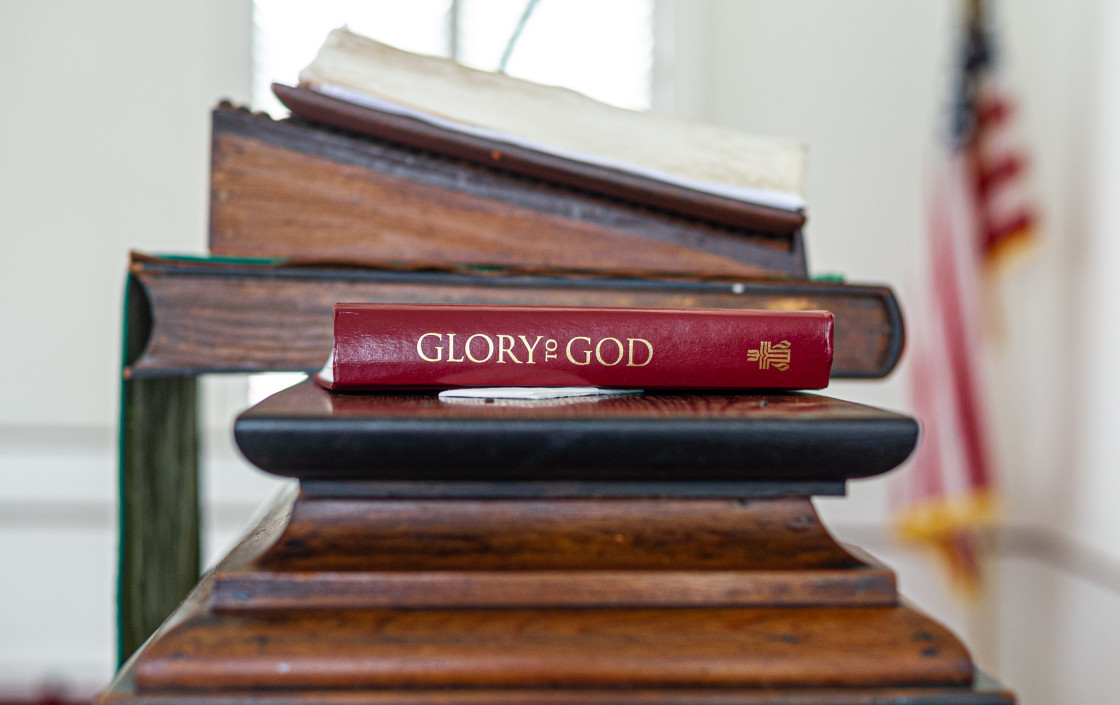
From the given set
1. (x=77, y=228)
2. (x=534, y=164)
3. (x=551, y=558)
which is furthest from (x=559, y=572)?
(x=77, y=228)

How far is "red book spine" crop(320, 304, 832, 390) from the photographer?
0.24 m

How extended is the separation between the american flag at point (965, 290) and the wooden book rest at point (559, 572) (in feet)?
3.63

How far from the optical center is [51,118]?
1.34 metres

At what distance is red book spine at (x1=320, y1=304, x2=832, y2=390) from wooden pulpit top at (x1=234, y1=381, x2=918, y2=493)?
0.02 metres

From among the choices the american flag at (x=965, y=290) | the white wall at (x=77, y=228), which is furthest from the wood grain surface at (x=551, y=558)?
the white wall at (x=77, y=228)

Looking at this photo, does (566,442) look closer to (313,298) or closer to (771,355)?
(771,355)

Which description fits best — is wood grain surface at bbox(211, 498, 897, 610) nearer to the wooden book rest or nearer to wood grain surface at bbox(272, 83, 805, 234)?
the wooden book rest

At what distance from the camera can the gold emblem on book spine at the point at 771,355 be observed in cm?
26

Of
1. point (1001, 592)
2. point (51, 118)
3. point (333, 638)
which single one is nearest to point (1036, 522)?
point (1001, 592)

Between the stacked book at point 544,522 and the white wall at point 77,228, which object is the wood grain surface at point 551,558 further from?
the white wall at point 77,228

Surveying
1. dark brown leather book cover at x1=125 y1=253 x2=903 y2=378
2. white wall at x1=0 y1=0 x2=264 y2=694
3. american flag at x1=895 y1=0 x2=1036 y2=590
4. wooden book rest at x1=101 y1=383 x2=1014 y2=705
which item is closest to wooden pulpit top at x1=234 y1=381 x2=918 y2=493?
wooden book rest at x1=101 y1=383 x2=1014 y2=705

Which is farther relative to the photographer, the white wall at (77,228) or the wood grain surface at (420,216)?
the white wall at (77,228)

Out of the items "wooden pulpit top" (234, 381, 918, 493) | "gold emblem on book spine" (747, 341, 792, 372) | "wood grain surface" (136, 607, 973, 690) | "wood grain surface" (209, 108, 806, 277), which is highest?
"wood grain surface" (209, 108, 806, 277)

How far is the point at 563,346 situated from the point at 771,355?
0.25 feet
